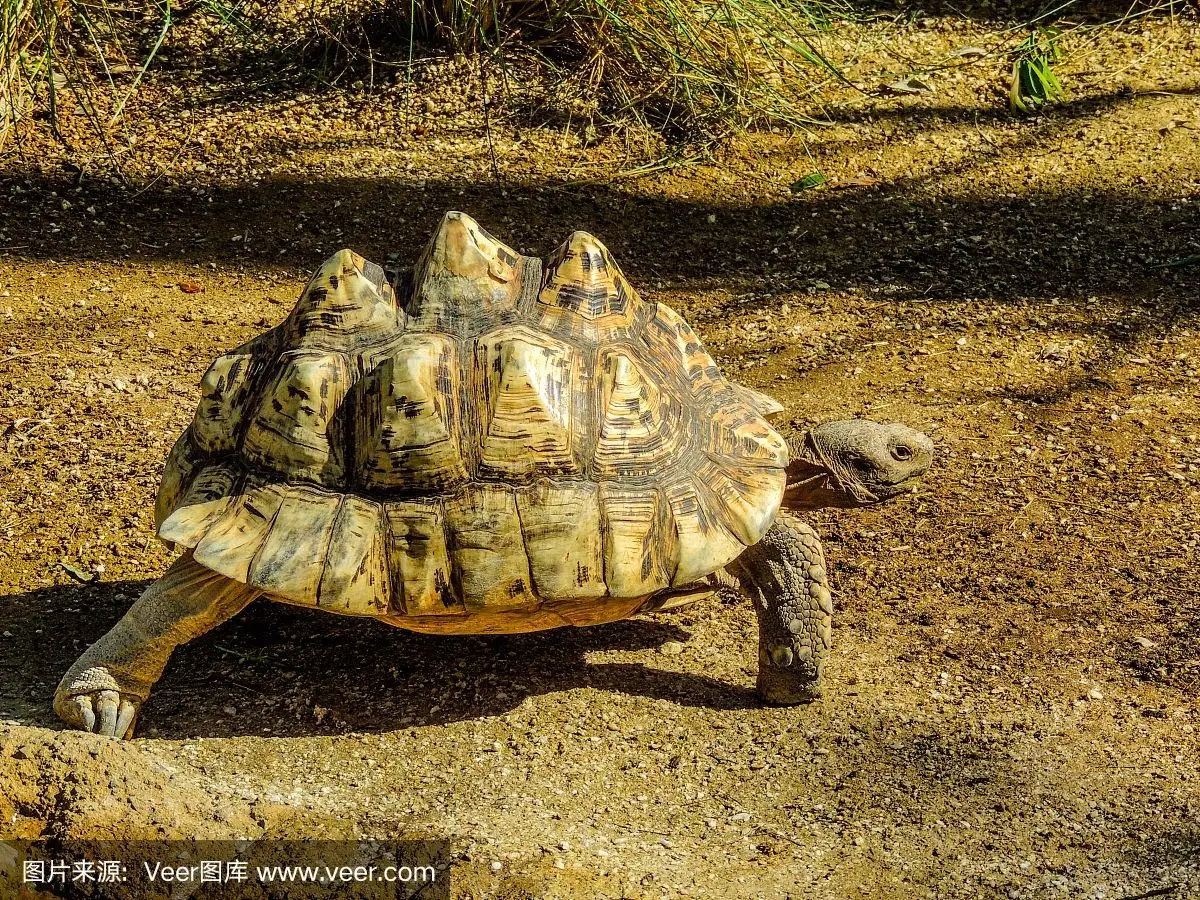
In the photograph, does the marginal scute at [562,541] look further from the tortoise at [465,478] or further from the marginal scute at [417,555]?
the marginal scute at [417,555]

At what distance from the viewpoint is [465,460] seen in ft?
11.1

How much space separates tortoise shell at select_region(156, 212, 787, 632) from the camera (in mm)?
3363

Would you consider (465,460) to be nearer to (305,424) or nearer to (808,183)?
(305,424)

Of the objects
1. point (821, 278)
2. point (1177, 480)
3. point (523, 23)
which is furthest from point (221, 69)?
point (1177, 480)

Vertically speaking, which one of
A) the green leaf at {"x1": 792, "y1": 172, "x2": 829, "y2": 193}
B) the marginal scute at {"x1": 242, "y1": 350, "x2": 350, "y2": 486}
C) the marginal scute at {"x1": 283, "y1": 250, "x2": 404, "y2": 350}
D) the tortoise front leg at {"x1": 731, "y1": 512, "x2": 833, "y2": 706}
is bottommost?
the tortoise front leg at {"x1": 731, "y1": 512, "x2": 833, "y2": 706}

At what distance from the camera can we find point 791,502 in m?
4.14

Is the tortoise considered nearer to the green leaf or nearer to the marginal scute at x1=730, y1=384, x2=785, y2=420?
the marginal scute at x1=730, y1=384, x2=785, y2=420

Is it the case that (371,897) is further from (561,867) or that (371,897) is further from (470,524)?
(470,524)

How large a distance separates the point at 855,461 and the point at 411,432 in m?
1.48

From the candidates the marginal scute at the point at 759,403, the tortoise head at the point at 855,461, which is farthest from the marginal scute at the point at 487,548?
the tortoise head at the point at 855,461

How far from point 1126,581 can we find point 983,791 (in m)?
1.18

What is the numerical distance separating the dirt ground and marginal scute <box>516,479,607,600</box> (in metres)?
0.51

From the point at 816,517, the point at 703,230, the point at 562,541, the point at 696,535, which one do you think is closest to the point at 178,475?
the point at 562,541

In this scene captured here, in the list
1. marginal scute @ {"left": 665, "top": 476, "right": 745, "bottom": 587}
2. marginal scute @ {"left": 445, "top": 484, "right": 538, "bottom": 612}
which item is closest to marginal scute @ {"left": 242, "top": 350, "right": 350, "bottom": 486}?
marginal scute @ {"left": 445, "top": 484, "right": 538, "bottom": 612}
